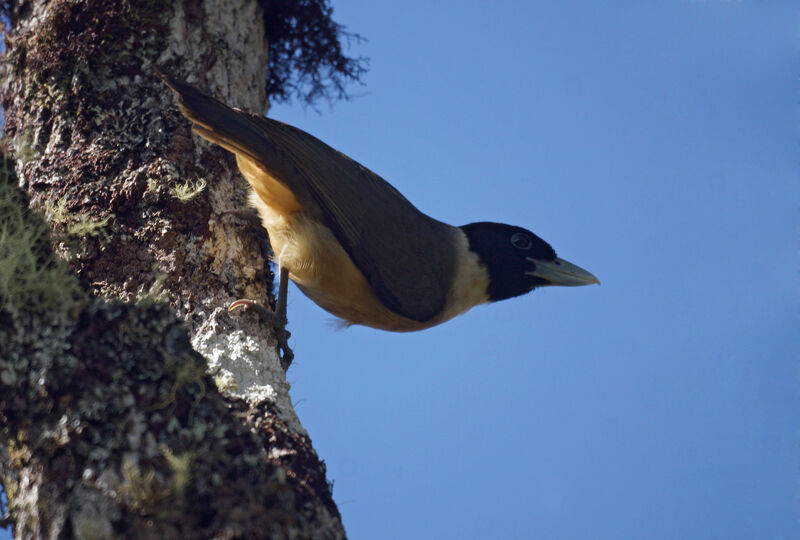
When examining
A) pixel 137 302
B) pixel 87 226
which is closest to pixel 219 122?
pixel 87 226

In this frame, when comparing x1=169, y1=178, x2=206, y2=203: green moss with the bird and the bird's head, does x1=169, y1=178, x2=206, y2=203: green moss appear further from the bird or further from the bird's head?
the bird's head

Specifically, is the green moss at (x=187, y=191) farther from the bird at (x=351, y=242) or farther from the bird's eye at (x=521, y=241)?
the bird's eye at (x=521, y=241)

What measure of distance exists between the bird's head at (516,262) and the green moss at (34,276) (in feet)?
10.1

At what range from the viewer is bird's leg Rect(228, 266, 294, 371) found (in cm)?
352

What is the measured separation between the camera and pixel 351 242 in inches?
161

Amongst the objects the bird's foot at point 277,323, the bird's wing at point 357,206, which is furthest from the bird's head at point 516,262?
the bird's foot at point 277,323

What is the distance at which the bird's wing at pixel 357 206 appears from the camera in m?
3.58

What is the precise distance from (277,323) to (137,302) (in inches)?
46.4

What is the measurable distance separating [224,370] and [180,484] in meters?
1.02

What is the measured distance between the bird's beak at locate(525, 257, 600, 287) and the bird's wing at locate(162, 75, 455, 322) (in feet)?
1.93

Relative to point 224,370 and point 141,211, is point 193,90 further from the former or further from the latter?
point 224,370

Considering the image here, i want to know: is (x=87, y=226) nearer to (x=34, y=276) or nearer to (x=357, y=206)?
(x=34, y=276)

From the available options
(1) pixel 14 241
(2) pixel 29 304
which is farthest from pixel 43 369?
(1) pixel 14 241

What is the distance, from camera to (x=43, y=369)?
6.91 feet
